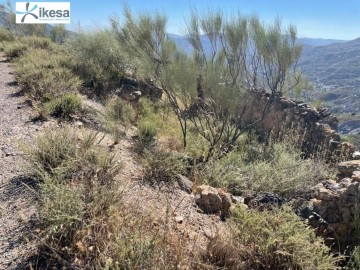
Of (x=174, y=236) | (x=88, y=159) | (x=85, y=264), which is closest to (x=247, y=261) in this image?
(x=174, y=236)

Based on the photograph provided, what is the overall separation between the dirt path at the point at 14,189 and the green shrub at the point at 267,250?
1.63 m

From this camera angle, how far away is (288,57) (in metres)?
9.02

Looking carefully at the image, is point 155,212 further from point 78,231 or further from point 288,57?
point 288,57

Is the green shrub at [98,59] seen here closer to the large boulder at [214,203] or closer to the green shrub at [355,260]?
the large boulder at [214,203]

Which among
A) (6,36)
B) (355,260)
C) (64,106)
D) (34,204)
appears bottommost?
(355,260)

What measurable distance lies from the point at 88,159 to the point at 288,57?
717cm

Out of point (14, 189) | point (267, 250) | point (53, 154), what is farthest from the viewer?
point (53, 154)

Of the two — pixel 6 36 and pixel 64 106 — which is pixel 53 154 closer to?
pixel 64 106

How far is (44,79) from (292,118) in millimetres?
8340

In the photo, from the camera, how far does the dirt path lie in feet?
8.34

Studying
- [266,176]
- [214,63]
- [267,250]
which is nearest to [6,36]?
[214,63]

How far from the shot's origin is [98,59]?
11992 mm

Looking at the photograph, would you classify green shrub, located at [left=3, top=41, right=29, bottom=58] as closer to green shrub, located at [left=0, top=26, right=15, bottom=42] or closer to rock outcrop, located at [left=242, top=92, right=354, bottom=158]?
green shrub, located at [left=0, top=26, right=15, bottom=42]

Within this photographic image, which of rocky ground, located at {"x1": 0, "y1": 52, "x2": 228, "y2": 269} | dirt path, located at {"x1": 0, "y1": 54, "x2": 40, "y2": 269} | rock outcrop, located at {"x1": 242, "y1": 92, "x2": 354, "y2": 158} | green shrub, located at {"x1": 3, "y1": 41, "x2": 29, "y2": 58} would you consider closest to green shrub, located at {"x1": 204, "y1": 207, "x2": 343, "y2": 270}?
rocky ground, located at {"x1": 0, "y1": 52, "x2": 228, "y2": 269}
